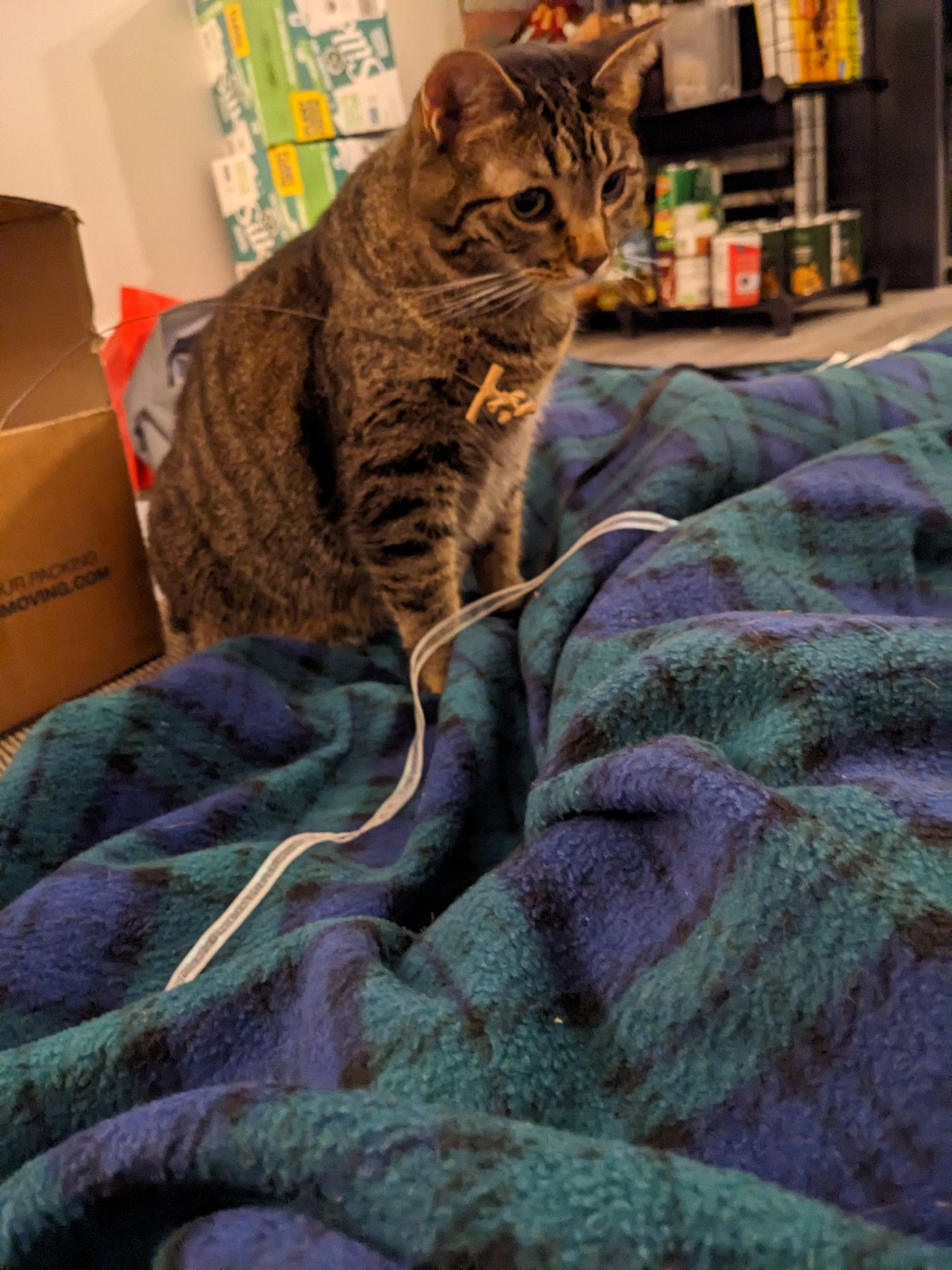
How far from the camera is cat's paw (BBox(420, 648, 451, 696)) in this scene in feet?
3.35

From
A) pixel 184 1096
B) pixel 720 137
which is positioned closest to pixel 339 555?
pixel 184 1096

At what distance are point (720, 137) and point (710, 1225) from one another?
10.8 feet

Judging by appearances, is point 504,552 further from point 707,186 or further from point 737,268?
point 707,186

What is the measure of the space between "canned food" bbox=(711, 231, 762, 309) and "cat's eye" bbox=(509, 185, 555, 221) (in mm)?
2014

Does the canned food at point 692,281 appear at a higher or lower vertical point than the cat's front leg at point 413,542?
higher

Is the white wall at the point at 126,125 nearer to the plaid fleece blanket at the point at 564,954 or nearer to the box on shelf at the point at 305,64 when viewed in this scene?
the box on shelf at the point at 305,64

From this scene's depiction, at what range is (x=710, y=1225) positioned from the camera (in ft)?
0.94

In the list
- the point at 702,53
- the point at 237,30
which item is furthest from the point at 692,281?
the point at 237,30

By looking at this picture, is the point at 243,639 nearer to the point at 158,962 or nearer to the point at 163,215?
the point at 158,962

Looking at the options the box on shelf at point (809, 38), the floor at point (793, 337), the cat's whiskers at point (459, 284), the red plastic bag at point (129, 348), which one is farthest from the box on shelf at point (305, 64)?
the cat's whiskers at point (459, 284)

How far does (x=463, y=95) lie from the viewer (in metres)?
0.87

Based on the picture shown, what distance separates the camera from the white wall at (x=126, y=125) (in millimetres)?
2088

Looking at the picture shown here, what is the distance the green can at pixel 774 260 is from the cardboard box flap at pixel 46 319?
2.14 meters

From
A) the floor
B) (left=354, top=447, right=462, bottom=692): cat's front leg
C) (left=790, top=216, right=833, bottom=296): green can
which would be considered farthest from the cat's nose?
(left=790, top=216, right=833, bottom=296): green can
